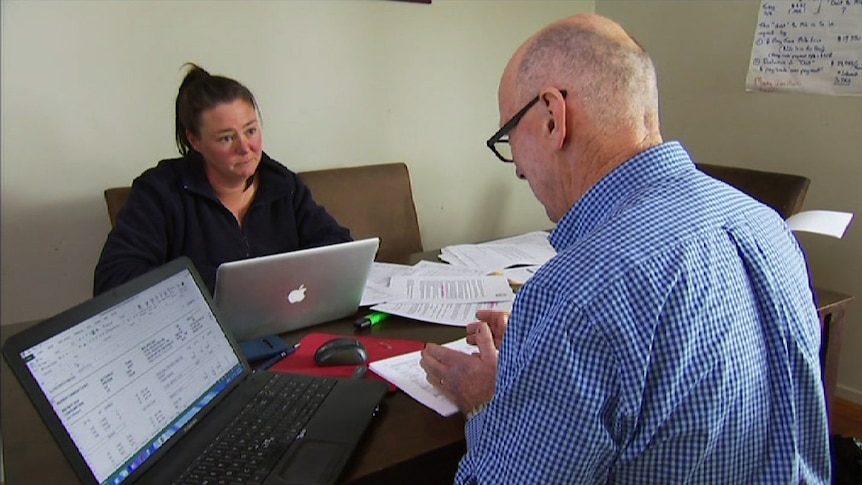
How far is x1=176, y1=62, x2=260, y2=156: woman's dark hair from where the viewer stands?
1665 mm

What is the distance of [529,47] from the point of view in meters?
0.92

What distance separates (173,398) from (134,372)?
0.08m

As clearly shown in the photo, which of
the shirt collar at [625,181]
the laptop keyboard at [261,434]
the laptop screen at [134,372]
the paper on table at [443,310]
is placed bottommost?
the paper on table at [443,310]

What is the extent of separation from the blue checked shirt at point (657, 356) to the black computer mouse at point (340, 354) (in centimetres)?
36

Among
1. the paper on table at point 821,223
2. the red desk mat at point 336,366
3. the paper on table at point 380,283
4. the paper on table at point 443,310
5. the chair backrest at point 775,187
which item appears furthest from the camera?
the chair backrest at point 775,187

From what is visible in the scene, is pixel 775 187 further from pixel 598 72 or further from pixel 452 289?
pixel 598 72

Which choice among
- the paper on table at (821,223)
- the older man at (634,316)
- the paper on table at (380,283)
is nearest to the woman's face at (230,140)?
the paper on table at (380,283)

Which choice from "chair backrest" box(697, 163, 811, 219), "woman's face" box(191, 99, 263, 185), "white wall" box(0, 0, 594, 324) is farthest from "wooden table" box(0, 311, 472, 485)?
"chair backrest" box(697, 163, 811, 219)

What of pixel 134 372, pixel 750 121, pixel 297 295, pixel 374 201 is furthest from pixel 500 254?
pixel 750 121

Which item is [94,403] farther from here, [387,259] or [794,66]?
[794,66]

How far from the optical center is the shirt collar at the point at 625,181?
2.75 ft

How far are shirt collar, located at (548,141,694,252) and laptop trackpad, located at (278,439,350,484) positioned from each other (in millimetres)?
432

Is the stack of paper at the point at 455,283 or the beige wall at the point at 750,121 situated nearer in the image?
the stack of paper at the point at 455,283

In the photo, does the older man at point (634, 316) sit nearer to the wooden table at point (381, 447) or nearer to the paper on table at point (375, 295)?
the wooden table at point (381, 447)
